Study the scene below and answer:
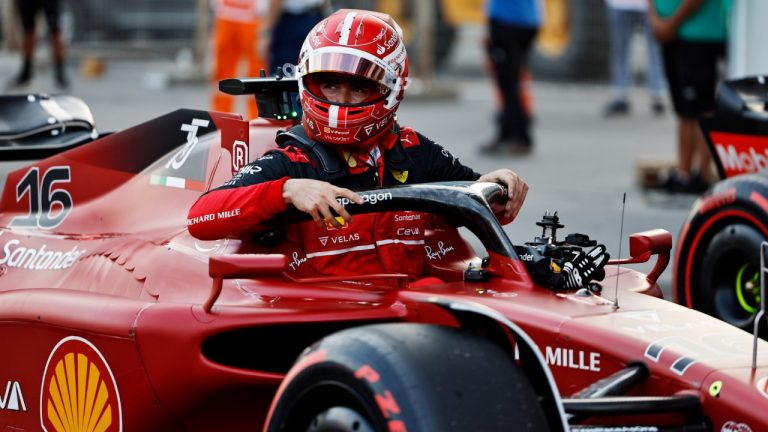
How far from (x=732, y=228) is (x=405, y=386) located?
10.2 feet

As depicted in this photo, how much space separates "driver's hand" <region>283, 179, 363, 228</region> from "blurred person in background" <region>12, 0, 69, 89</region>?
46.3 ft

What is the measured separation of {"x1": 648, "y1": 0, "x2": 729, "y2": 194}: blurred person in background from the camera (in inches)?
428

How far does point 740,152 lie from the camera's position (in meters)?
6.95

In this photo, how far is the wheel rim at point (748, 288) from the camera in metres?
6.25

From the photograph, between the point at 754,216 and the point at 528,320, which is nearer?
the point at 528,320

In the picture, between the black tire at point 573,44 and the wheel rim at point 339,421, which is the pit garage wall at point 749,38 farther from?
the black tire at point 573,44

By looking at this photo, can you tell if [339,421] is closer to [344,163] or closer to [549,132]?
[344,163]

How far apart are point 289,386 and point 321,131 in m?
1.26

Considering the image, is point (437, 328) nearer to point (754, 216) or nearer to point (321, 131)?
point (321, 131)

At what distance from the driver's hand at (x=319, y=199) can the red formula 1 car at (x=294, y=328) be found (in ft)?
0.36

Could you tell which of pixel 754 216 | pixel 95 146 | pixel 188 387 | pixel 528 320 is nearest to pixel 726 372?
pixel 528 320

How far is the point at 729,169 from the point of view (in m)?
7.03

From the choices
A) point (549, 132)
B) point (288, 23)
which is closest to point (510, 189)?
point (288, 23)

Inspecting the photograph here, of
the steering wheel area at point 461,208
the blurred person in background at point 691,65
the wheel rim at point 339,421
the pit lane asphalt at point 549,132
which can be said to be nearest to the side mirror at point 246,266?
the steering wheel area at point 461,208
